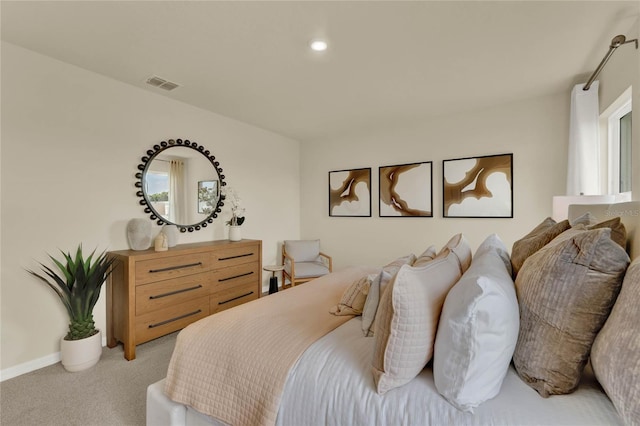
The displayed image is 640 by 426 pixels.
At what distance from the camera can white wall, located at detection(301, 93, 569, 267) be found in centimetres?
312

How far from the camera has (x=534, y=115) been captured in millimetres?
3141

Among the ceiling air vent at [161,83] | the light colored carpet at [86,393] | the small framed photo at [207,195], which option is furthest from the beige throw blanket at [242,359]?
the ceiling air vent at [161,83]

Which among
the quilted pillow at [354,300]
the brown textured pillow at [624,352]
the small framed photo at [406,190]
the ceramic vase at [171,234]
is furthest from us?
the small framed photo at [406,190]

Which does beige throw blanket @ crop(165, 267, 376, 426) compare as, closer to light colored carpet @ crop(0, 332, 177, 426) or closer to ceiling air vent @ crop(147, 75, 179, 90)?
light colored carpet @ crop(0, 332, 177, 426)

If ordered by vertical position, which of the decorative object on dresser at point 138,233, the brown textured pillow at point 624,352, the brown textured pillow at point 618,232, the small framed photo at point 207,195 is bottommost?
the brown textured pillow at point 624,352

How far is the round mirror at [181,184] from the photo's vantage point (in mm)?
2998

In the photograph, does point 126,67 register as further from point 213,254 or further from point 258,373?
point 258,373

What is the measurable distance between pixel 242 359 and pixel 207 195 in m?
2.68

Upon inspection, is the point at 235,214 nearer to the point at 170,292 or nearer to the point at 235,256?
the point at 235,256

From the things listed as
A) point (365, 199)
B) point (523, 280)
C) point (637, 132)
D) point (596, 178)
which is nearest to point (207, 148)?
point (365, 199)

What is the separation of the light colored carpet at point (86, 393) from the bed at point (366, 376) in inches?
21.4

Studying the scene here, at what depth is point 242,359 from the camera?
126 cm

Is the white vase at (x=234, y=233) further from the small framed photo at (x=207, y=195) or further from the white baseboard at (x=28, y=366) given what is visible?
the white baseboard at (x=28, y=366)

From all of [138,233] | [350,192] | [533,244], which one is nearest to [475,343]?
[533,244]
